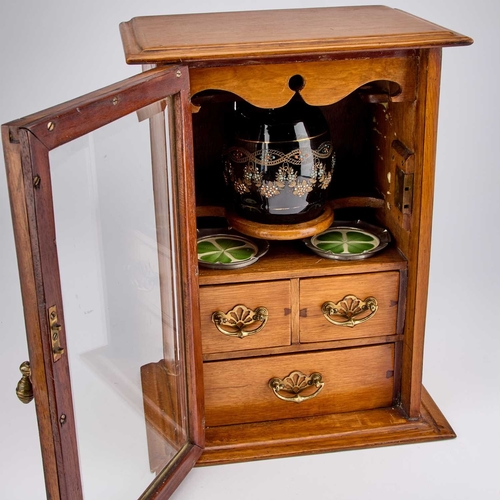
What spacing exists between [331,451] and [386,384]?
21 cm

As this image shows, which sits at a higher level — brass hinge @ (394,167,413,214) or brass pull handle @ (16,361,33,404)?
brass hinge @ (394,167,413,214)

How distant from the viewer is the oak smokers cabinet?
135 cm

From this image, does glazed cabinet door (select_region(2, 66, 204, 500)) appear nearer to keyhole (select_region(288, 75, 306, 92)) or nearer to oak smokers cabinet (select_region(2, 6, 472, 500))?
oak smokers cabinet (select_region(2, 6, 472, 500))

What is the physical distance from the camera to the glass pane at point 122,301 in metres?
1.39

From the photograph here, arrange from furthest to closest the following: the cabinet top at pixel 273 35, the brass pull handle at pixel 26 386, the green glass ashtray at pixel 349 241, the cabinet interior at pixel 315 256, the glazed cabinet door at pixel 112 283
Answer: the green glass ashtray at pixel 349 241 → the cabinet interior at pixel 315 256 → the cabinet top at pixel 273 35 → the brass pull handle at pixel 26 386 → the glazed cabinet door at pixel 112 283

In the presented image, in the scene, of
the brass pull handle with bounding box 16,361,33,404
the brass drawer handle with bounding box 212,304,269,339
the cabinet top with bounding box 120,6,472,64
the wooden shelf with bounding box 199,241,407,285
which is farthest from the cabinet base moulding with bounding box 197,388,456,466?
the cabinet top with bounding box 120,6,472,64

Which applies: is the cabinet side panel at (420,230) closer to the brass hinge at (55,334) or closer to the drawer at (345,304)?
the drawer at (345,304)

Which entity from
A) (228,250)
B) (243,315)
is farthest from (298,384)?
(228,250)

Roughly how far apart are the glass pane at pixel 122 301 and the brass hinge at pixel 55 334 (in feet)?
0.15

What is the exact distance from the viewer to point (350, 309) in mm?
1982

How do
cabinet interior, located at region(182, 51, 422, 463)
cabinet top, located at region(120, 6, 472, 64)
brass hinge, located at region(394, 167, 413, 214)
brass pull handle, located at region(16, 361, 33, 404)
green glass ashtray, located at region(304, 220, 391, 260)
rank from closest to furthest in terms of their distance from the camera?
brass pull handle, located at region(16, 361, 33, 404)
cabinet top, located at region(120, 6, 472, 64)
cabinet interior, located at region(182, 51, 422, 463)
brass hinge, located at region(394, 167, 413, 214)
green glass ashtray, located at region(304, 220, 391, 260)

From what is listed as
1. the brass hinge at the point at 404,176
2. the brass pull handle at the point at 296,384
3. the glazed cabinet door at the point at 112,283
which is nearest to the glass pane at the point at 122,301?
the glazed cabinet door at the point at 112,283

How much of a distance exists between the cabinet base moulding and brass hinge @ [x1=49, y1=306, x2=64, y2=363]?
2.37ft

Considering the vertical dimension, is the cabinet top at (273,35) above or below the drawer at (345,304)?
above
